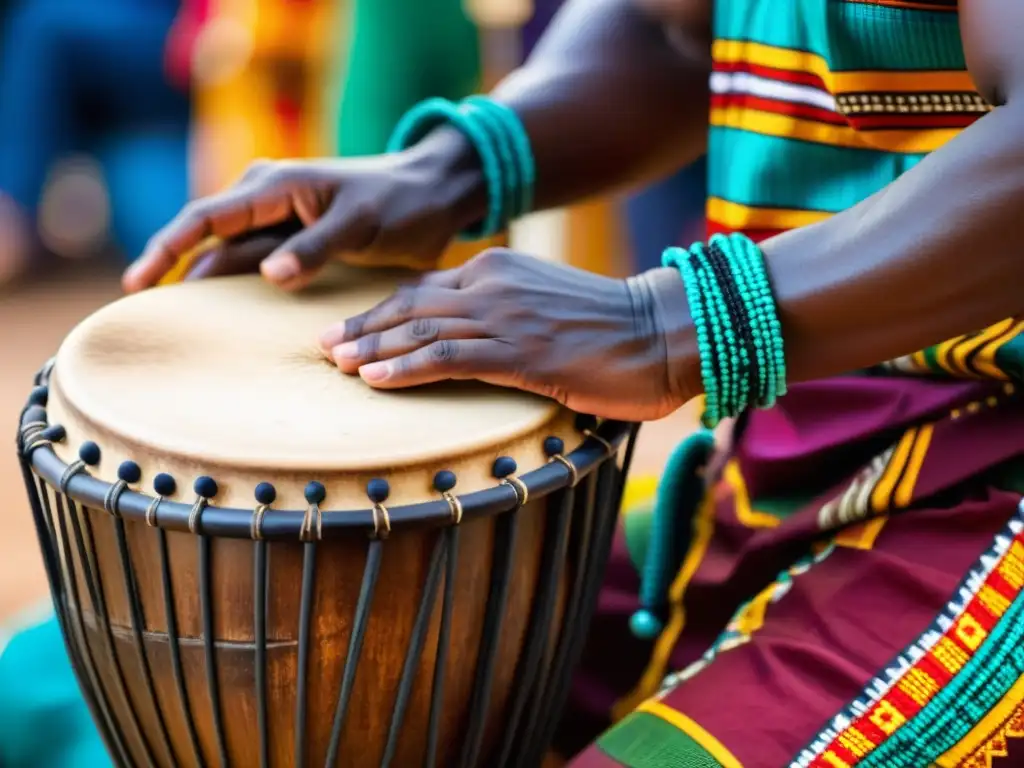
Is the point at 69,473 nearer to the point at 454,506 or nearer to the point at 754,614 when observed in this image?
the point at 454,506

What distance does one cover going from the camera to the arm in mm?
781

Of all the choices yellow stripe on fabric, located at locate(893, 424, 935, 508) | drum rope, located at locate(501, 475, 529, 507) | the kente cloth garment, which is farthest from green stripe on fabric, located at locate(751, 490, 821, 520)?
drum rope, located at locate(501, 475, 529, 507)

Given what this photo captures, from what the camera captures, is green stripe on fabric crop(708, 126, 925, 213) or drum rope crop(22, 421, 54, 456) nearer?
drum rope crop(22, 421, 54, 456)

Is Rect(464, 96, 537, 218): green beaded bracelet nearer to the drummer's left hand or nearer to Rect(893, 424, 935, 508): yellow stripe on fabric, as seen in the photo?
the drummer's left hand

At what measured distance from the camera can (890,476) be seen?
3.21ft

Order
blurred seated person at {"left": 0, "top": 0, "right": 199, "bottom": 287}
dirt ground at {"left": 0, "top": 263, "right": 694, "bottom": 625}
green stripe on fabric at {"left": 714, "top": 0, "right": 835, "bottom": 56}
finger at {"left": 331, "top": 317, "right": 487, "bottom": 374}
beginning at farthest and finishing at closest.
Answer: blurred seated person at {"left": 0, "top": 0, "right": 199, "bottom": 287}, dirt ground at {"left": 0, "top": 263, "right": 694, "bottom": 625}, green stripe on fabric at {"left": 714, "top": 0, "right": 835, "bottom": 56}, finger at {"left": 331, "top": 317, "right": 487, "bottom": 374}

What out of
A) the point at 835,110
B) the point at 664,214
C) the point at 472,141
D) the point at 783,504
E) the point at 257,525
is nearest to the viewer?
the point at 257,525

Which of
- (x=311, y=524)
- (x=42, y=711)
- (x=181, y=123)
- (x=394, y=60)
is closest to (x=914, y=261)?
(x=311, y=524)

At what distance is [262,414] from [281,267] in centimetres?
26

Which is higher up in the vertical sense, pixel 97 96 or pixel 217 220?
pixel 217 220

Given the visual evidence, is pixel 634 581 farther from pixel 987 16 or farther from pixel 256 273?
pixel 987 16

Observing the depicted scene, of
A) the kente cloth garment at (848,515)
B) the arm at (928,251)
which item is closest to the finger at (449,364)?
the arm at (928,251)

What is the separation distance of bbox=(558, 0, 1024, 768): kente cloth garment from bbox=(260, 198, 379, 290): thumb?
13.1 inches

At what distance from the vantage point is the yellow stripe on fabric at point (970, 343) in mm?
942
